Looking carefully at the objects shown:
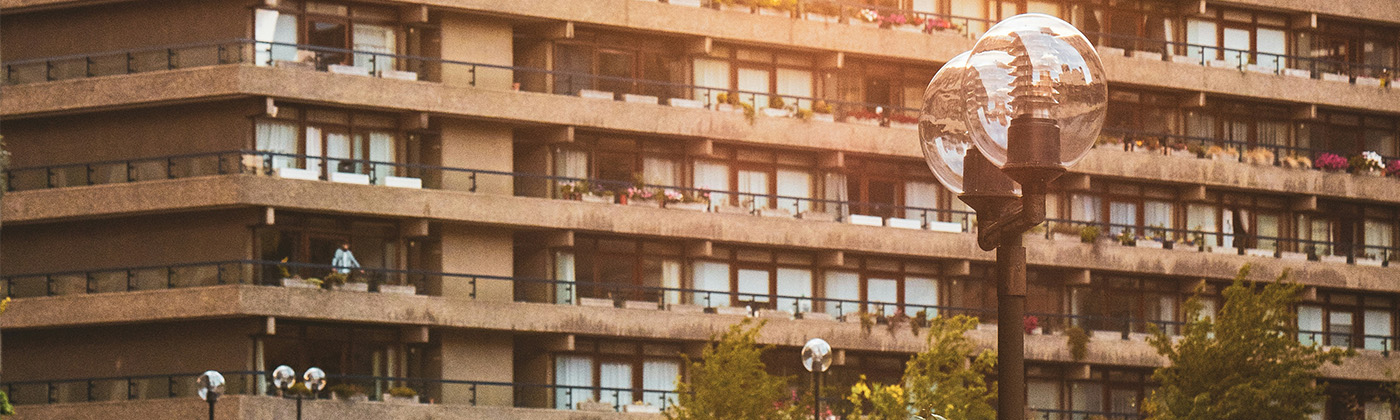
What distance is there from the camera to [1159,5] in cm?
6041

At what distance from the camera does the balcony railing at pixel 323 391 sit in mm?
48375

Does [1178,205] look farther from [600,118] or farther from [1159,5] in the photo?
[600,118]

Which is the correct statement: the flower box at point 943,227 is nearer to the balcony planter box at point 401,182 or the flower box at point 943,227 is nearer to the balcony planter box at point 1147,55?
the balcony planter box at point 1147,55

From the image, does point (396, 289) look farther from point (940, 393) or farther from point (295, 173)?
point (940, 393)

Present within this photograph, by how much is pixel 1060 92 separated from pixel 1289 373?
129 ft

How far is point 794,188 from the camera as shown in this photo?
183ft

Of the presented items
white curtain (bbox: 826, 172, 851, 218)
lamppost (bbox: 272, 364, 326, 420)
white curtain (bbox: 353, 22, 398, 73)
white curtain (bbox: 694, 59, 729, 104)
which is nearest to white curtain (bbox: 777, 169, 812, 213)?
white curtain (bbox: 826, 172, 851, 218)

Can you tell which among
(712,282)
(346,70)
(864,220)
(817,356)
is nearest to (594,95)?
(712,282)

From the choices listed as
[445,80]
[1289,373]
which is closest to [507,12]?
[445,80]

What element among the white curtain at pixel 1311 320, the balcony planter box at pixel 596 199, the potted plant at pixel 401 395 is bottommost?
the potted plant at pixel 401 395

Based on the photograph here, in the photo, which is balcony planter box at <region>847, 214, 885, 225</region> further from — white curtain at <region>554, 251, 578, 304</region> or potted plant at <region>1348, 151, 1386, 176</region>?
potted plant at <region>1348, 151, 1386, 176</region>

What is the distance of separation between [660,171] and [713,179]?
1468 mm

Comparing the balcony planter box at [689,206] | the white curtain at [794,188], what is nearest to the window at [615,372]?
the balcony planter box at [689,206]

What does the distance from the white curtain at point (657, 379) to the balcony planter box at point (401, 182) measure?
7.40m
